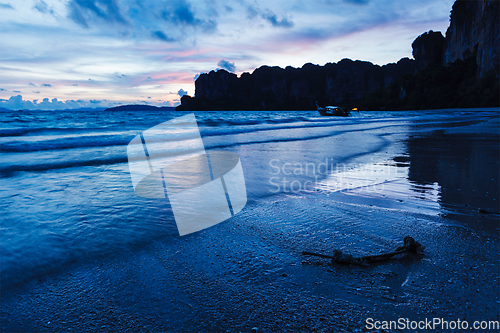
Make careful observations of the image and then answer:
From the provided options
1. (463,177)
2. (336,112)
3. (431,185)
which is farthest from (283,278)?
(336,112)

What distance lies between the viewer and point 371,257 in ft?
5.93

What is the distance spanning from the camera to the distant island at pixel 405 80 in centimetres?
4669

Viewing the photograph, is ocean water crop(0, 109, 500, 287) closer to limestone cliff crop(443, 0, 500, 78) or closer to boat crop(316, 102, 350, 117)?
boat crop(316, 102, 350, 117)

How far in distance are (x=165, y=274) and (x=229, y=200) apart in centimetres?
166

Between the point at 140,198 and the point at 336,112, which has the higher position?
the point at 336,112

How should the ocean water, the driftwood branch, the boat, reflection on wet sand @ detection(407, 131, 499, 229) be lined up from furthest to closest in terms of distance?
1. the boat
2. reflection on wet sand @ detection(407, 131, 499, 229)
3. the ocean water
4. the driftwood branch

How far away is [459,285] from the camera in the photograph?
59.5 inches

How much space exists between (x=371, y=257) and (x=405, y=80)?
85213 mm

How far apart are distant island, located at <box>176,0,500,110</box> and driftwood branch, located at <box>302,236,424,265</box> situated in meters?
53.3

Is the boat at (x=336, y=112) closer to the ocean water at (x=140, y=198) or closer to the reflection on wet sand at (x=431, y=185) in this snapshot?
the ocean water at (x=140, y=198)

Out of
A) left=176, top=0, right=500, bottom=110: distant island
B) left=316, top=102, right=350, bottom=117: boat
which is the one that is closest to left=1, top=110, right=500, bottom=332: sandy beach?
left=316, top=102, right=350, bottom=117: boat

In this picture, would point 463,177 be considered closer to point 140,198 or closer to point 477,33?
point 140,198

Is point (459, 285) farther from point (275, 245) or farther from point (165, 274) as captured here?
point (165, 274)

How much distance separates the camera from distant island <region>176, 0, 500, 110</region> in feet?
153
